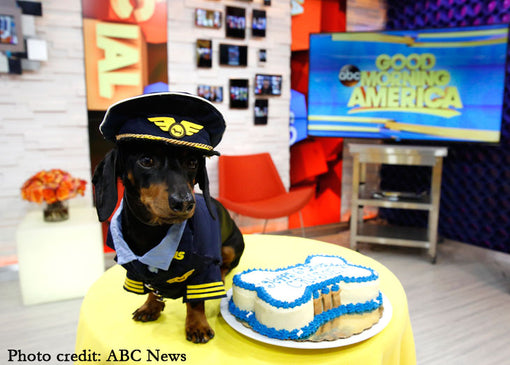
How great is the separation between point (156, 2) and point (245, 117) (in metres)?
1.27

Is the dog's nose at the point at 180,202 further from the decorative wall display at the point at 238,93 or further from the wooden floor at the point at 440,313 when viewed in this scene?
the decorative wall display at the point at 238,93

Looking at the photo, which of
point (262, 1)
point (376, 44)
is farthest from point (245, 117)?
point (376, 44)

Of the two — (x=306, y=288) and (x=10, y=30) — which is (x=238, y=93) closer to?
(x=10, y=30)

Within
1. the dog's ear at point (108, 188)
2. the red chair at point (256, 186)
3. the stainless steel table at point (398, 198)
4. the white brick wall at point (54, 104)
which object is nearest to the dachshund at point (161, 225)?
the dog's ear at point (108, 188)

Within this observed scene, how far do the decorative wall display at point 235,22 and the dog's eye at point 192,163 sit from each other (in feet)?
9.86

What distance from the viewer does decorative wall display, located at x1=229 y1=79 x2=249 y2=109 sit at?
380 cm

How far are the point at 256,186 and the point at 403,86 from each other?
1.60 meters

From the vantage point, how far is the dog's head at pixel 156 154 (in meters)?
0.90

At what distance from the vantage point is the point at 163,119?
2.97 feet

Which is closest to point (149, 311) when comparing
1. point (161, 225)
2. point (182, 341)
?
point (182, 341)

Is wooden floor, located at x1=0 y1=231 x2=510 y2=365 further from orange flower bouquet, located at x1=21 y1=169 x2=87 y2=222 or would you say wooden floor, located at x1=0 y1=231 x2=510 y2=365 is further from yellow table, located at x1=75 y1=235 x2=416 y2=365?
yellow table, located at x1=75 y1=235 x2=416 y2=365

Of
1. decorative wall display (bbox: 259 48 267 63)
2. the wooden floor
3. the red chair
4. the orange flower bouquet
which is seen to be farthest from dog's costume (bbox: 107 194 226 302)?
decorative wall display (bbox: 259 48 267 63)

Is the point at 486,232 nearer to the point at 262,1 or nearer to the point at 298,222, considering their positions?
the point at 298,222

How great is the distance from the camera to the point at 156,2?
335cm
